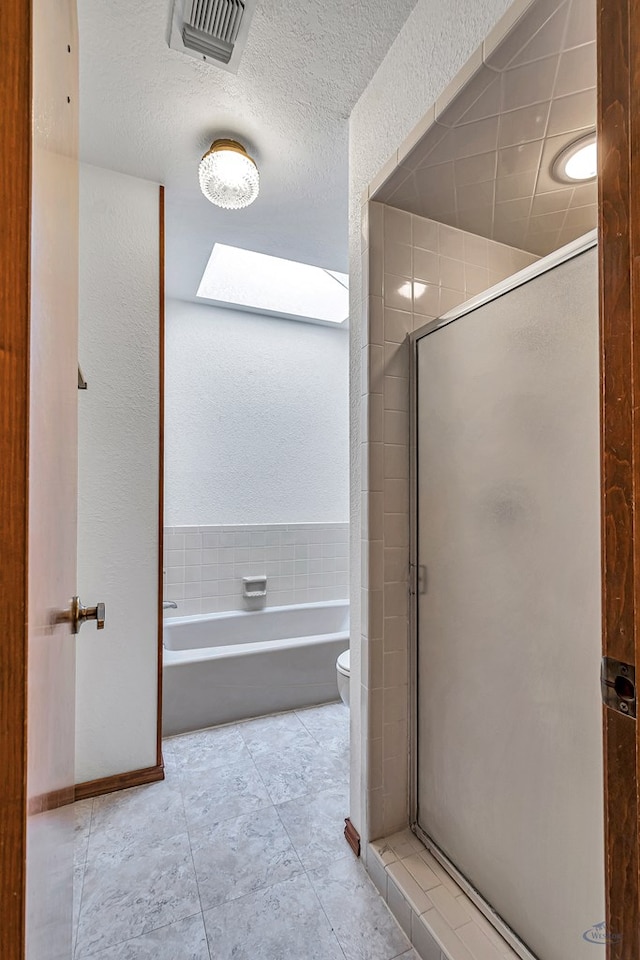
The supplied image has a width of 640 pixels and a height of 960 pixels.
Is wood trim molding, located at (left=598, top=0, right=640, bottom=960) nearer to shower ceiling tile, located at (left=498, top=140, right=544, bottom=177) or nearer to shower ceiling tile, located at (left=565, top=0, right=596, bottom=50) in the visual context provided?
shower ceiling tile, located at (left=565, top=0, right=596, bottom=50)

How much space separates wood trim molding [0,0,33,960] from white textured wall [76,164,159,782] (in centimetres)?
152

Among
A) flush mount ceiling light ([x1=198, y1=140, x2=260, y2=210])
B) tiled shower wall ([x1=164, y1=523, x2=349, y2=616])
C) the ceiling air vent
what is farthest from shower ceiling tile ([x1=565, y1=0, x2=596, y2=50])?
tiled shower wall ([x1=164, y1=523, x2=349, y2=616])

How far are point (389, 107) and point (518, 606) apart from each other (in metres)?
1.49

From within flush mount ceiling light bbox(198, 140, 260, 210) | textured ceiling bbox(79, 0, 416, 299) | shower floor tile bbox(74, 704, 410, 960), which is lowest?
shower floor tile bbox(74, 704, 410, 960)

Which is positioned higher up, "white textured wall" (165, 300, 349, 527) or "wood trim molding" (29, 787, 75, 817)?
"white textured wall" (165, 300, 349, 527)

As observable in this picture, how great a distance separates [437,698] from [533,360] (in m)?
1.02

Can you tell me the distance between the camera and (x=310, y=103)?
1511mm

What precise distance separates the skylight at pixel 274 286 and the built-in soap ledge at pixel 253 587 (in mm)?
1872

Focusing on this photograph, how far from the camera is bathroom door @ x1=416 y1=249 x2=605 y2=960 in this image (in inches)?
37.2

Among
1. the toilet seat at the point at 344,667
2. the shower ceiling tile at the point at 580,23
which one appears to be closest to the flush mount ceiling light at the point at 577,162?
the shower ceiling tile at the point at 580,23

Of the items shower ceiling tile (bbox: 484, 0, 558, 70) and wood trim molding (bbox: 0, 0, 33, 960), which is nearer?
wood trim molding (bbox: 0, 0, 33, 960)

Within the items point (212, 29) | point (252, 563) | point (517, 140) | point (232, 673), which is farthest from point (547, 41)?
point (252, 563)

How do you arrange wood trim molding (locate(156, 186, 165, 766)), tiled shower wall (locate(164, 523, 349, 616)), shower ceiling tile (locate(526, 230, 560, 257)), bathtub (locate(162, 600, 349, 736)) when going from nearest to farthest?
shower ceiling tile (locate(526, 230, 560, 257))
wood trim molding (locate(156, 186, 165, 766))
bathtub (locate(162, 600, 349, 736))
tiled shower wall (locate(164, 523, 349, 616))

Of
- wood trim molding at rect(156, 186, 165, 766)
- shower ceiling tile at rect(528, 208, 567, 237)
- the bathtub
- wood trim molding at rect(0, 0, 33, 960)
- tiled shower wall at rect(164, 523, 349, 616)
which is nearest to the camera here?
wood trim molding at rect(0, 0, 33, 960)
